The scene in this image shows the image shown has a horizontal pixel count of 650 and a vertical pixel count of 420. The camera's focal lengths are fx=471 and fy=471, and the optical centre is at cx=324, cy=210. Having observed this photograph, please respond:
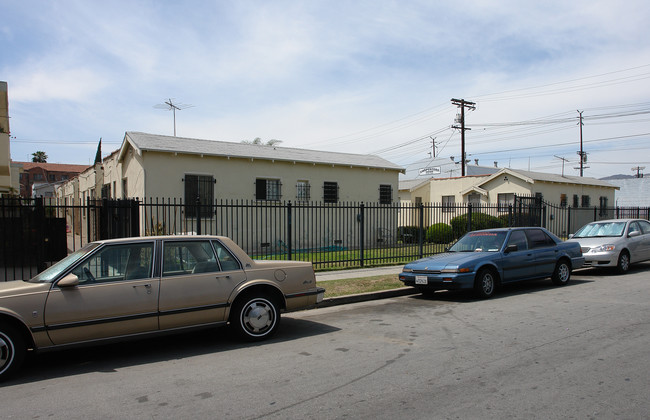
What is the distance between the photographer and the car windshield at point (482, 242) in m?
9.97

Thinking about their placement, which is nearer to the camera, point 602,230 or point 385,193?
point 602,230

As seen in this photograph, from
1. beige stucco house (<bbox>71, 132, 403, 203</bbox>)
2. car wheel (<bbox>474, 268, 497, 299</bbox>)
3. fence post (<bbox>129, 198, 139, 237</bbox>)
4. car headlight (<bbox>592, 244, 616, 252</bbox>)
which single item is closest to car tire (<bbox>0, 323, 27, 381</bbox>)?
fence post (<bbox>129, 198, 139, 237</bbox>)

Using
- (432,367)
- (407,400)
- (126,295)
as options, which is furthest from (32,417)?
(432,367)

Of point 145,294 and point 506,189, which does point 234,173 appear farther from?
point 506,189

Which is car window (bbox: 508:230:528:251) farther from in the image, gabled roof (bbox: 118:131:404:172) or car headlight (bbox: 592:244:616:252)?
gabled roof (bbox: 118:131:404:172)

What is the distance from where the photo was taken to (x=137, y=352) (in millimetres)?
6090

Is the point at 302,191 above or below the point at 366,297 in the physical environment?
above

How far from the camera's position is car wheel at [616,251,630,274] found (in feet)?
41.6

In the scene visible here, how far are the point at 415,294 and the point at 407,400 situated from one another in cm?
633

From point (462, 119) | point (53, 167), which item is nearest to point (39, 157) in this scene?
point (53, 167)

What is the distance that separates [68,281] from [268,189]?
587 inches

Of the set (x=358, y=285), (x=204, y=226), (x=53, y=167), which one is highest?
(x=53, y=167)

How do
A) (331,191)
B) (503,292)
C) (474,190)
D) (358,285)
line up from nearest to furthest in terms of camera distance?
(503,292) < (358,285) < (331,191) < (474,190)

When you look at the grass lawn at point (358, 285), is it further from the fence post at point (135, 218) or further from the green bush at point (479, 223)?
the green bush at point (479, 223)
